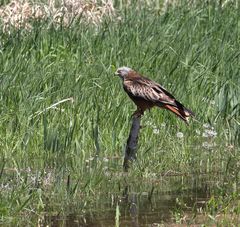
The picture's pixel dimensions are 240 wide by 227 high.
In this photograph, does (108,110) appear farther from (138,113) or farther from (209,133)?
(209,133)

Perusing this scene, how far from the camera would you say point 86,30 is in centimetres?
1135

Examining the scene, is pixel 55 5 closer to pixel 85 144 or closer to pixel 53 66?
pixel 53 66

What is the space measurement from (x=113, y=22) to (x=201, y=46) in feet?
4.34

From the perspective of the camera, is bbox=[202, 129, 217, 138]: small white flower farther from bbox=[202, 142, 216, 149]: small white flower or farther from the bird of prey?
the bird of prey

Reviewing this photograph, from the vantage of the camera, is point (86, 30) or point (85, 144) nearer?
point (85, 144)

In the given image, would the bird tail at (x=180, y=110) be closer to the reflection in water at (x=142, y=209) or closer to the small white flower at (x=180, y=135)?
the small white flower at (x=180, y=135)

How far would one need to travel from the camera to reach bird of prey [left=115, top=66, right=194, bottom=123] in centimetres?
851

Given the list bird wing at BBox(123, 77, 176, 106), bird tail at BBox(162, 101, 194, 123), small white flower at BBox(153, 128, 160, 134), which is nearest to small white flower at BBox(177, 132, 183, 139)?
small white flower at BBox(153, 128, 160, 134)

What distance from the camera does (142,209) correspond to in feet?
24.5

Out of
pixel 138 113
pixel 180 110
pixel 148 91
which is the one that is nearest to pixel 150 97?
pixel 148 91

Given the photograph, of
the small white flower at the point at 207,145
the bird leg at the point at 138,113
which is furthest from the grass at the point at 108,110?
the bird leg at the point at 138,113

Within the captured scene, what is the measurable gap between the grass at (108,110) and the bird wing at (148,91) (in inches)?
16.6

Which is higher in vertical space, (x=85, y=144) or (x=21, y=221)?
(x=85, y=144)

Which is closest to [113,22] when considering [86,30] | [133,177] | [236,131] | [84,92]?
[86,30]
